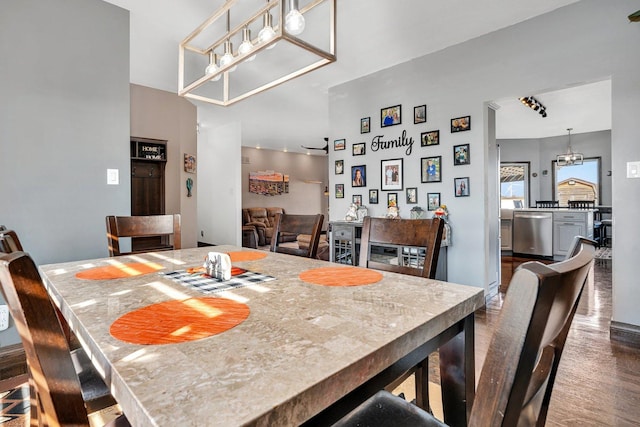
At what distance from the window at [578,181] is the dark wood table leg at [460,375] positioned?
29.6 ft

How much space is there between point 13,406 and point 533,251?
7198 mm

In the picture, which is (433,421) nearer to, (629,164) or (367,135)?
(629,164)

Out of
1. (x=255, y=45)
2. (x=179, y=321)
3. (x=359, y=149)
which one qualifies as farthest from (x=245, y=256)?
(x=359, y=149)

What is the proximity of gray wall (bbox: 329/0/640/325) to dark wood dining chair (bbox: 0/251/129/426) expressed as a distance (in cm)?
334

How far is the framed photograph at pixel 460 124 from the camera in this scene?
10.7 ft

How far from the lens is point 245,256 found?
1627mm

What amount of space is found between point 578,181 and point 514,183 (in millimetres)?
1383

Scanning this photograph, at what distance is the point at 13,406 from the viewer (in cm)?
164

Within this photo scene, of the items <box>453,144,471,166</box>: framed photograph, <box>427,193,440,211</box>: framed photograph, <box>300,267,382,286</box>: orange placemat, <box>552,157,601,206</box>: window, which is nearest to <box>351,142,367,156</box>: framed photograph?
<box>427,193,440,211</box>: framed photograph

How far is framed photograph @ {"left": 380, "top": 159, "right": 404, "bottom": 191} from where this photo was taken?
3.81 meters

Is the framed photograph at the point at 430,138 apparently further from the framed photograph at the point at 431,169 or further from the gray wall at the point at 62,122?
the gray wall at the point at 62,122

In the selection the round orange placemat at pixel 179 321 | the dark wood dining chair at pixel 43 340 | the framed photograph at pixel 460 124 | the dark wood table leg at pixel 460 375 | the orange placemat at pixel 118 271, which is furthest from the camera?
the framed photograph at pixel 460 124

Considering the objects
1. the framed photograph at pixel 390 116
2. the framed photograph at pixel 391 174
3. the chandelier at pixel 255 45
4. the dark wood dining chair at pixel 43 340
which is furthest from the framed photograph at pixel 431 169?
the dark wood dining chair at pixel 43 340

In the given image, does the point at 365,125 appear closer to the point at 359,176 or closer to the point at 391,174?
the point at 359,176
